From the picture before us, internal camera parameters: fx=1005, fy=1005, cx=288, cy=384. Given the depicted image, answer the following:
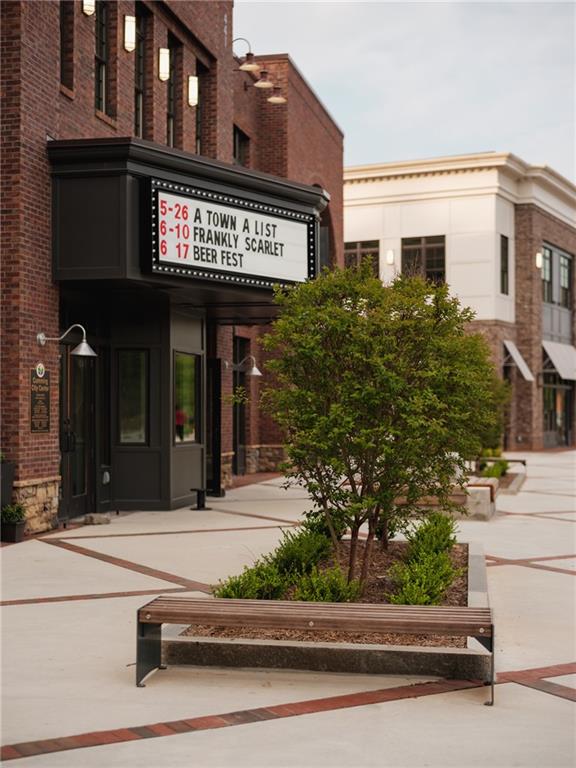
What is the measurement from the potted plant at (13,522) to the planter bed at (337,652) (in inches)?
252

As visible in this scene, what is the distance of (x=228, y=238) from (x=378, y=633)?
10253 mm

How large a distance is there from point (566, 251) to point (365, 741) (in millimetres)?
46501

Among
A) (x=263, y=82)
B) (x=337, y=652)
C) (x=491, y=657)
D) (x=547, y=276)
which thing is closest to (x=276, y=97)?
(x=263, y=82)

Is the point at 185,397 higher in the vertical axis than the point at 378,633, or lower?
higher

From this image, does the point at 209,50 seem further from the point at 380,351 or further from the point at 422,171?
the point at 422,171

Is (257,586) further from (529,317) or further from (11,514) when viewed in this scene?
(529,317)

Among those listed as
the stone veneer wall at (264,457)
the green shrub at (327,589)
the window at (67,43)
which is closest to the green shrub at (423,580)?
the green shrub at (327,589)

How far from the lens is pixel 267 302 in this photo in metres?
17.6

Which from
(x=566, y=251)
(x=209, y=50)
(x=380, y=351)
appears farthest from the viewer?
(x=566, y=251)

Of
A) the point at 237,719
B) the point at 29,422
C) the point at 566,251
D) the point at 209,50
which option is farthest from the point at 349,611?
the point at 566,251

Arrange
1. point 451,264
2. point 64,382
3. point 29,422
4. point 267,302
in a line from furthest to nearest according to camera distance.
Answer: point 451,264 < point 267,302 < point 64,382 < point 29,422

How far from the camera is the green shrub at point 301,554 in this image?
8.77m

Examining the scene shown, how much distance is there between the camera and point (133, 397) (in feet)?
55.4

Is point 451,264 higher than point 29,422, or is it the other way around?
point 451,264
